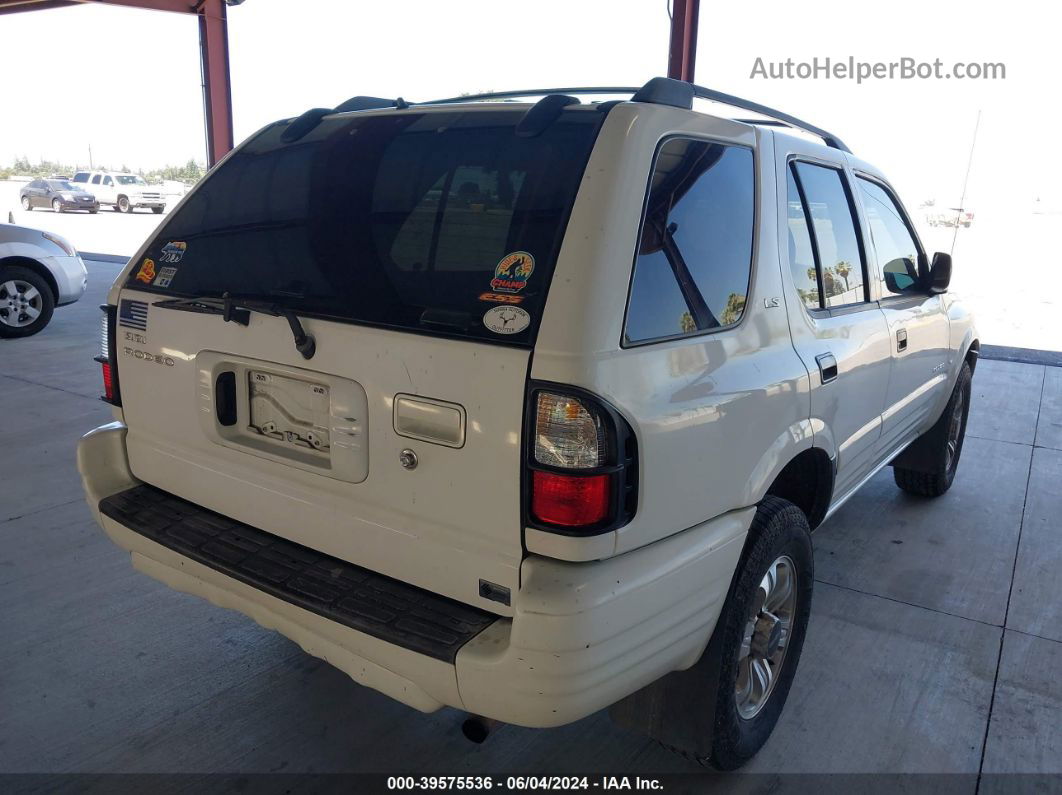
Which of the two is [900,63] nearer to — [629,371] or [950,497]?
[950,497]

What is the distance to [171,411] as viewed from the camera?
2545mm

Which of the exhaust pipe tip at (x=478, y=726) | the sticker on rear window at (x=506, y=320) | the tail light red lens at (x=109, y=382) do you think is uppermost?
the sticker on rear window at (x=506, y=320)

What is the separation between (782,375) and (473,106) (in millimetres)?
1164

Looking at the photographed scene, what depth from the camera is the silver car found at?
8.52 meters

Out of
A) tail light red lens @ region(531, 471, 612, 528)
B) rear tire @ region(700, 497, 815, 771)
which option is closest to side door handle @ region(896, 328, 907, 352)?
rear tire @ region(700, 497, 815, 771)

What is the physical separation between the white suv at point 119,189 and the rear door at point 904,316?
111 ft

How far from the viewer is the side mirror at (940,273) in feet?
13.0

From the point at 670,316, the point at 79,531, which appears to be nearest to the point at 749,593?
the point at 670,316

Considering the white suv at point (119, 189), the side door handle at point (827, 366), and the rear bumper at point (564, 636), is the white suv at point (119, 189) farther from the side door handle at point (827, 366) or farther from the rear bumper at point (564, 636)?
the side door handle at point (827, 366)

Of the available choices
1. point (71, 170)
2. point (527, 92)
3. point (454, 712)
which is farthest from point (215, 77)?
point (71, 170)

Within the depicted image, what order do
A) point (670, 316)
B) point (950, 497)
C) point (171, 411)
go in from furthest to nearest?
point (950, 497) → point (171, 411) → point (670, 316)

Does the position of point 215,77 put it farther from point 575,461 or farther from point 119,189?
point 119,189

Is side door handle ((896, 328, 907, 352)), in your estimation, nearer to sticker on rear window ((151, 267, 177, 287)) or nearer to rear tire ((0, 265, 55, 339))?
sticker on rear window ((151, 267, 177, 287))

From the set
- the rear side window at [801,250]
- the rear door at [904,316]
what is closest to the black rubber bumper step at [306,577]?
the rear side window at [801,250]
